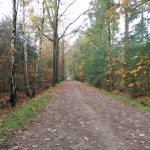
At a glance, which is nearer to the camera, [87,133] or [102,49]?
[87,133]

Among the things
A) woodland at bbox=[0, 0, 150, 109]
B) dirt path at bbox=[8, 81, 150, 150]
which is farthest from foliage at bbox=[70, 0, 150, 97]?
dirt path at bbox=[8, 81, 150, 150]

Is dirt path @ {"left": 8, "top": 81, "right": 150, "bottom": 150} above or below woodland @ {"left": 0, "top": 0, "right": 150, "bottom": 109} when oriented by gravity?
below

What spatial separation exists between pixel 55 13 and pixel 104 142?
1928 centimetres

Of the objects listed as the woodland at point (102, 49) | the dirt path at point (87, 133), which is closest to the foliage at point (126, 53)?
the woodland at point (102, 49)

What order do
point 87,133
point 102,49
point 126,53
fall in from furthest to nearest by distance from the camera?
point 102,49 → point 126,53 → point 87,133

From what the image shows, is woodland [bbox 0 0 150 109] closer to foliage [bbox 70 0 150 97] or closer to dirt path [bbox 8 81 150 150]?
foliage [bbox 70 0 150 97]

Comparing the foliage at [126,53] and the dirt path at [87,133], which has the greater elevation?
the foliage at [126,53]

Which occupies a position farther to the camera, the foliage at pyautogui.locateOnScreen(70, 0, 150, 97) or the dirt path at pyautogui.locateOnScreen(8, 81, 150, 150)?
the foliage at pyautogui.locateOnScreen(70, 0, 150, 97)

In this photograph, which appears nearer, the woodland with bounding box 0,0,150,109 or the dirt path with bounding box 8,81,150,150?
the dirt path with bounding box 8,81,150,150

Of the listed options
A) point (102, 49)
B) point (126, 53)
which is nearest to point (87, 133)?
point (126, 53)

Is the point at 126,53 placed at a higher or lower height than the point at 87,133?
higher

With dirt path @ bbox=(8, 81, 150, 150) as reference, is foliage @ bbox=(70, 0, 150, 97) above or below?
above

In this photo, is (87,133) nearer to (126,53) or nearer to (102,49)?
(126,53)

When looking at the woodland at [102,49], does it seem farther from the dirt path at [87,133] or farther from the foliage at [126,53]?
the dirt path at [87,133]
